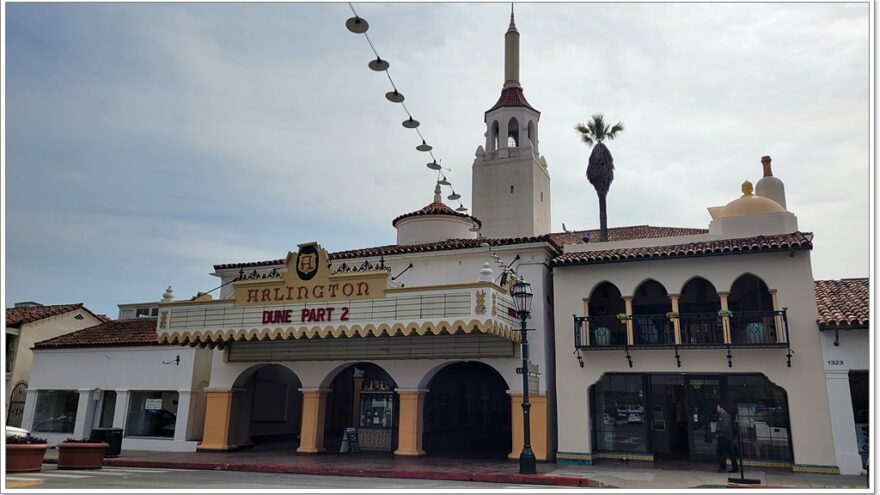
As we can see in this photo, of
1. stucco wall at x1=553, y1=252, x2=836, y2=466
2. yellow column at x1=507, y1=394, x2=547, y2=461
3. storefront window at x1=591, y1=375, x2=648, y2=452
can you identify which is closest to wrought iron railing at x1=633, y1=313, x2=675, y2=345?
stucco wall at x1=553, y1=252, x2=836, y2=466

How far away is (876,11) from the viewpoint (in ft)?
33.2

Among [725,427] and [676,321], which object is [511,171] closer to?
[676,321]

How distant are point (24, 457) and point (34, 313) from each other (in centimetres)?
1693

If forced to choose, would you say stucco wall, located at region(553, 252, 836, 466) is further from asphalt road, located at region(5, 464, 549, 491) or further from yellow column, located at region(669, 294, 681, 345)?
asphalt road, located at region(5, 464, 549, 491)

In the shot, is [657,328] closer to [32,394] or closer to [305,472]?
[305,472]

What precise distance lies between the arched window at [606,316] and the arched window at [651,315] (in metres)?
0.42

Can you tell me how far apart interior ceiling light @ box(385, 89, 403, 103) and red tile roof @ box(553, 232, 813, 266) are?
6466mm

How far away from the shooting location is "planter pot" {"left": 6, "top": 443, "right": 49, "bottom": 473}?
14503 mm

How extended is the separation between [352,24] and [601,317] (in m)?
10.3

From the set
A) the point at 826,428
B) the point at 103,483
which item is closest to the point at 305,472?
the point at 103,483

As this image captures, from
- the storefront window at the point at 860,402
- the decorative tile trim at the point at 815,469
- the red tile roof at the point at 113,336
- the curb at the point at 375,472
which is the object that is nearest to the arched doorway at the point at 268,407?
the red tile roof at the point at 113,336

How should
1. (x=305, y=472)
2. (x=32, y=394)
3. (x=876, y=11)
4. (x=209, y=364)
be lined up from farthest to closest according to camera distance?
1. (x=32, y=394)
2. (x=209, y=364)
3. (x=305, y=472)
4. (x=876, y=11)

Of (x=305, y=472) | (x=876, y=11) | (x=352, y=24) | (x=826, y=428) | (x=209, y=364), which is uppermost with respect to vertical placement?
(x=352, y=24)

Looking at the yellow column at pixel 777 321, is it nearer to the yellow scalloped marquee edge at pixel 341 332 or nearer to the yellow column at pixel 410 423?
the yellow scalloped marquee edge at pixel 341 332
